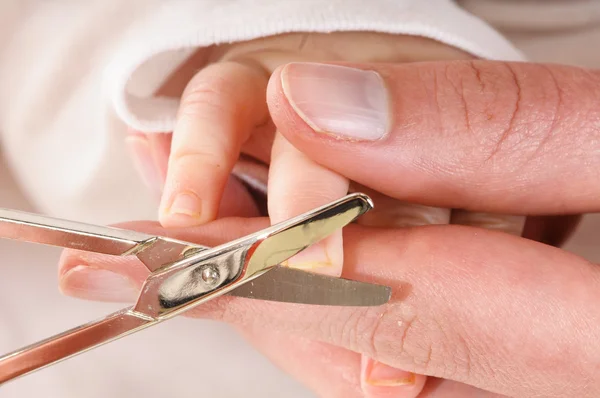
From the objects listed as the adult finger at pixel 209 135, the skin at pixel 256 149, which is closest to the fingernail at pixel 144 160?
the skin at pixel 256 149

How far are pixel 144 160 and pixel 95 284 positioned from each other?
295mm

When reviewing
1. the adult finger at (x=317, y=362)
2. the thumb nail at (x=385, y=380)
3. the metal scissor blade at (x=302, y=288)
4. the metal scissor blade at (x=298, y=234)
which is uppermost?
the metal scissor blade at (x=298, y=234)

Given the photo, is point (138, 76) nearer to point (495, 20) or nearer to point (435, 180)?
point (435, 180)

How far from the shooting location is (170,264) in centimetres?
38

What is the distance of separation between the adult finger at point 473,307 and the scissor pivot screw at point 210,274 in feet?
0.24

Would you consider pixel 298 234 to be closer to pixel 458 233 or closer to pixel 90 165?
pixel 458 233

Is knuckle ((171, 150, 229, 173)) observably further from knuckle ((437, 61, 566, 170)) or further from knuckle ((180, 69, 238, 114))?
knuckle ((437, 61, 566, 170))

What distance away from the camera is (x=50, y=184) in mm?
781

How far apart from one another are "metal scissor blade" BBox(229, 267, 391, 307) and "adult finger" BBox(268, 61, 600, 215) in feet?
0.34

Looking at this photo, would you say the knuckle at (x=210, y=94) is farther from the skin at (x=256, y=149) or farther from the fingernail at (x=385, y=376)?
the fingernail at (x=385, y=376)

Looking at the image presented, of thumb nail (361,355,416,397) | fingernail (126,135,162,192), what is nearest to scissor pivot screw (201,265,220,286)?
thumb nail (361,355,416,397)

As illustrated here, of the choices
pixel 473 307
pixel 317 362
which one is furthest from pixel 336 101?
pixel 317 362

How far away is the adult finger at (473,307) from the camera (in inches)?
17.0

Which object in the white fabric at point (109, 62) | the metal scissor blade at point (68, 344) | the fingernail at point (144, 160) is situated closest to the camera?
the metal scissor blade at point (68, 344)
